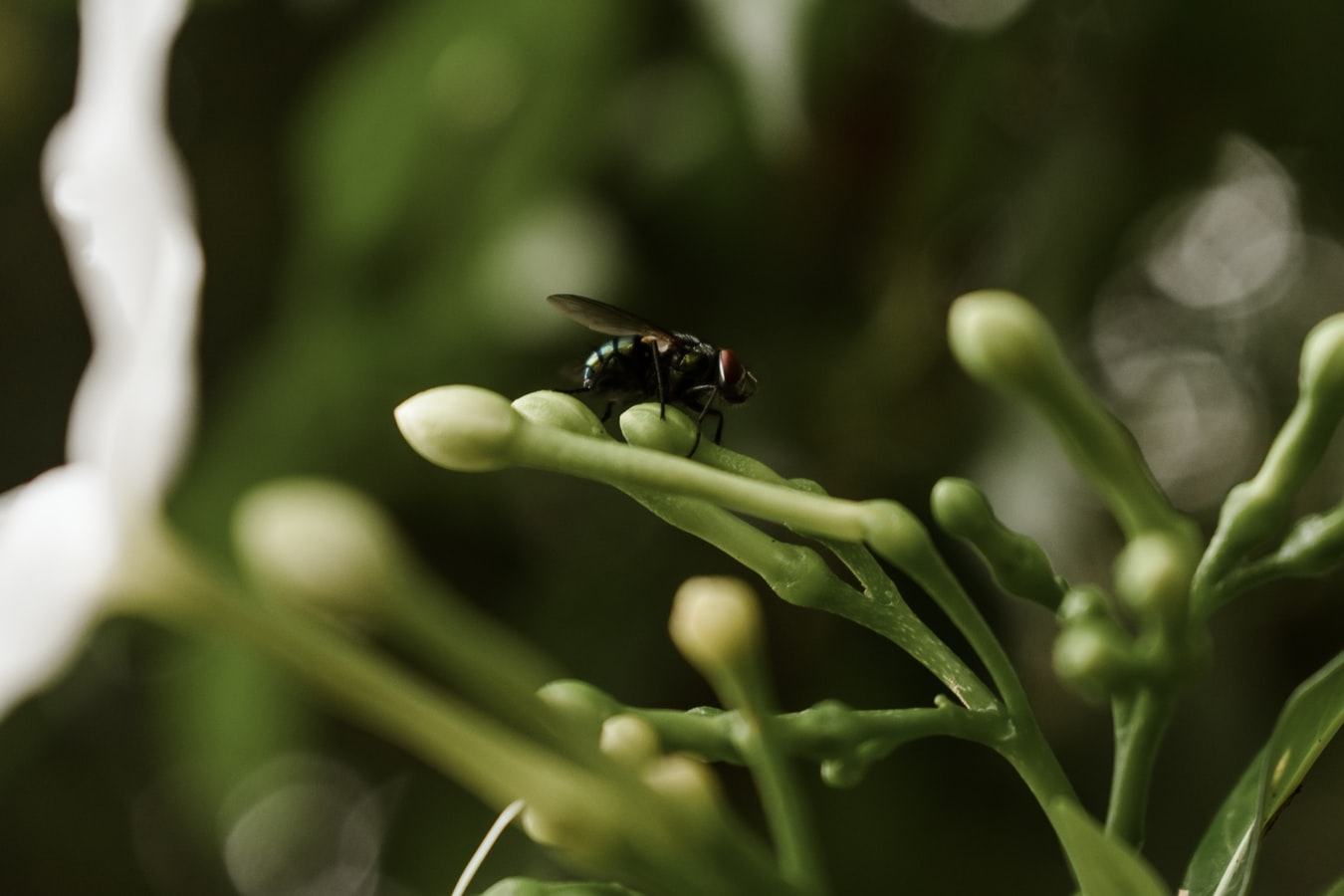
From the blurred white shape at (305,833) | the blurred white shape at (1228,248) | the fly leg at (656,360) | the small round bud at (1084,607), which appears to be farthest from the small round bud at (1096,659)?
the blurred white shape at (305,833)

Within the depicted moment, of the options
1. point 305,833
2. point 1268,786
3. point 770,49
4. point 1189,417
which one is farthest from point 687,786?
point 305,833

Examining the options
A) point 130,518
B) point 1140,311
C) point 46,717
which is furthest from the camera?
point 1140,311

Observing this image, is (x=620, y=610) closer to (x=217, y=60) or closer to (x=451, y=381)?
(x=451, y=381)

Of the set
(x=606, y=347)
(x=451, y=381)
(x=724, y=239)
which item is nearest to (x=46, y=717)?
(x=451, y=381)

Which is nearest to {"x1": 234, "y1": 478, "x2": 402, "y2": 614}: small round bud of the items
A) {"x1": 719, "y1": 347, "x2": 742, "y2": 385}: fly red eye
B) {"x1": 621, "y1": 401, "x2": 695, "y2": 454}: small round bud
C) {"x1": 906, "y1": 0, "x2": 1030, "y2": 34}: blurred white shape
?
{"x1": 621, "y1": 401, "x2": 695, "y2": 454}: small round bud

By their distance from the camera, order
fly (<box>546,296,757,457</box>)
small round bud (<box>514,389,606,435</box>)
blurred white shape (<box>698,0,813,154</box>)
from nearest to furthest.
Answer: small round bud (<box>514,389,606,435</box>)
fly (<box>546,296,757,457</box>)
blurred white shape (<box>698,0,813,154</box>)

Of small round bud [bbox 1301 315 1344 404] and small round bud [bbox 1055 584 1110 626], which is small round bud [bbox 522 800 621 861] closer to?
small round bud [bbox 1055 584 1110 626]
